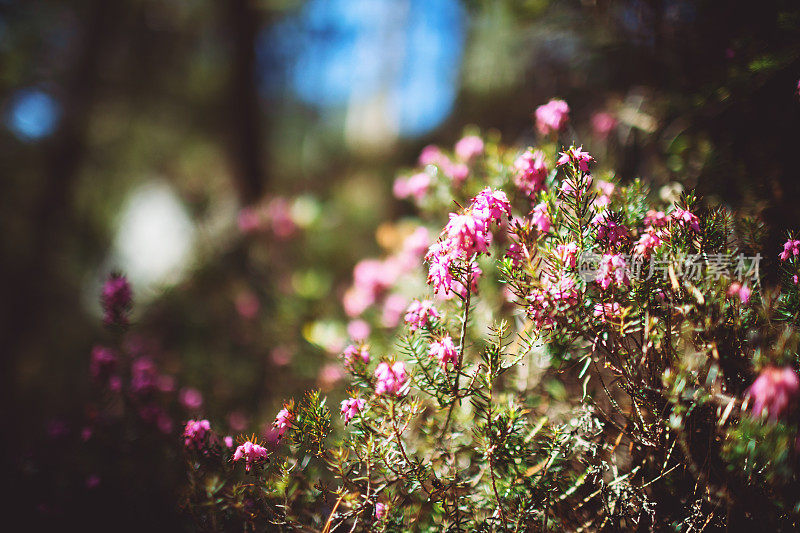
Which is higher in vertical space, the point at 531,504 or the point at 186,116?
the point at 186,116

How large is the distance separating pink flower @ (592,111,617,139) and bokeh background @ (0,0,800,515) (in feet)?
0.05

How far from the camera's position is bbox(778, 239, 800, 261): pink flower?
139 centimetres

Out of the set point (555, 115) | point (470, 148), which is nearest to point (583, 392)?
point (555, 115)

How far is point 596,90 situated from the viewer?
3.06 metres

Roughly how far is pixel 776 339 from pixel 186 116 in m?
7.51

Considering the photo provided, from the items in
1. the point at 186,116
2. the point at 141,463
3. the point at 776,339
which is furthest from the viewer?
the point at 186,116

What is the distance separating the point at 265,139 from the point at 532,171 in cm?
488

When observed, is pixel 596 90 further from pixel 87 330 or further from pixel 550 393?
pixel 87 330

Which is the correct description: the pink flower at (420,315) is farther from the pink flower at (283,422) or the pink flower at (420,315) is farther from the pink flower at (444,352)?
the pink flower at (283,422)

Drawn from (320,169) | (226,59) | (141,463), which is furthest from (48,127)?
(141,463)

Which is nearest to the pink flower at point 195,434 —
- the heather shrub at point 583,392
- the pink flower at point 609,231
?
the heather shrub at point 583,392

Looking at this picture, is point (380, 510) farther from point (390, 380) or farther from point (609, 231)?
point (609, 231)

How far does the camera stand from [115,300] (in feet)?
6.34

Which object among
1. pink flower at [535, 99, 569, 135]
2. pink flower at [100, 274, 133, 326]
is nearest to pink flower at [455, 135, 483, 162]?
pink flower at [535, 99, 569, 135]
